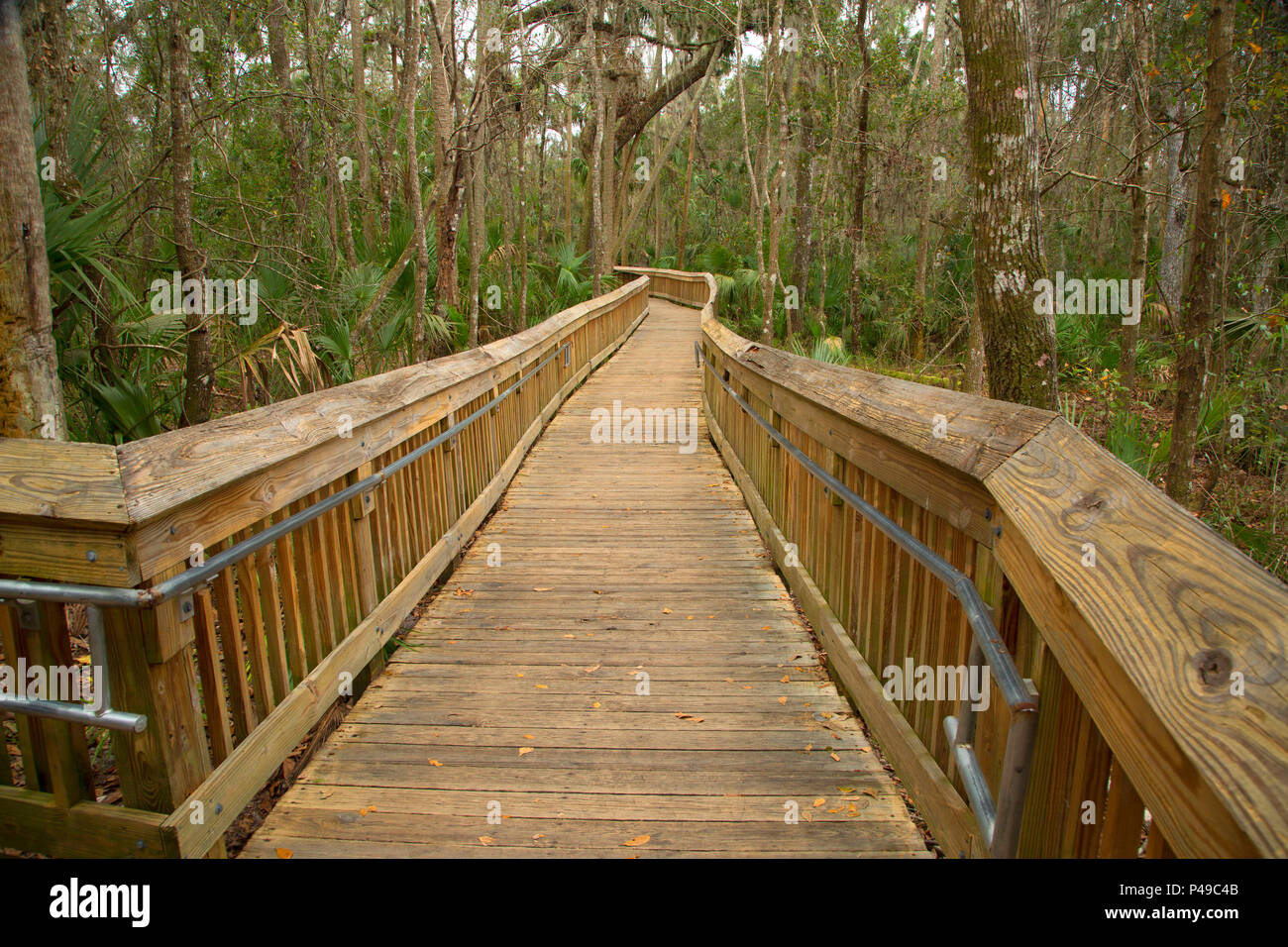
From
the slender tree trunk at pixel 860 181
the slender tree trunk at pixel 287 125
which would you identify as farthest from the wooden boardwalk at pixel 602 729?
the slender tree trunk at pixel 860 181

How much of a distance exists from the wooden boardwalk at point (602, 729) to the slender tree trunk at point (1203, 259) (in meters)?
4.09

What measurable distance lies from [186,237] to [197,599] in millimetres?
3694

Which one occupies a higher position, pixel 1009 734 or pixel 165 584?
pixel 165 584

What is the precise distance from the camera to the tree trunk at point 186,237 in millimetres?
5191

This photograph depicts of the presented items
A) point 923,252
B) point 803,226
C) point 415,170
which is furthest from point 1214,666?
point 803,226

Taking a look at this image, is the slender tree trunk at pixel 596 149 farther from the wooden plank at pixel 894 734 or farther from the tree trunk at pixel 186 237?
the wooden plank at pixel 894 734

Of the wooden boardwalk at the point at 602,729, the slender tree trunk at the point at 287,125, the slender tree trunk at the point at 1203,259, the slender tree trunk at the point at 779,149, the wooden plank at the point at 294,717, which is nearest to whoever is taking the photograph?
the wooden plank at the point at 294,717

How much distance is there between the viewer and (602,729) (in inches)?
135

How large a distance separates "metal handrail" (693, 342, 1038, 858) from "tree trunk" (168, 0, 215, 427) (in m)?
4.68

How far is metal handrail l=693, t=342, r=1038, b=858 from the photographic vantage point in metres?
1.86

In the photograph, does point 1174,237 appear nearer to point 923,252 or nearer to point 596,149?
point 923,252

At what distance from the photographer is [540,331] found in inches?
342

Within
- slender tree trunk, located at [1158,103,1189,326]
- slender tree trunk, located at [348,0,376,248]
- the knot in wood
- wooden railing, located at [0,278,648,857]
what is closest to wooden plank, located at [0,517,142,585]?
wooden railing, located at [0,278,648,857]

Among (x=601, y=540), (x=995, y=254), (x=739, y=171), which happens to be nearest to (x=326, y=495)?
(x=601, y=540)
